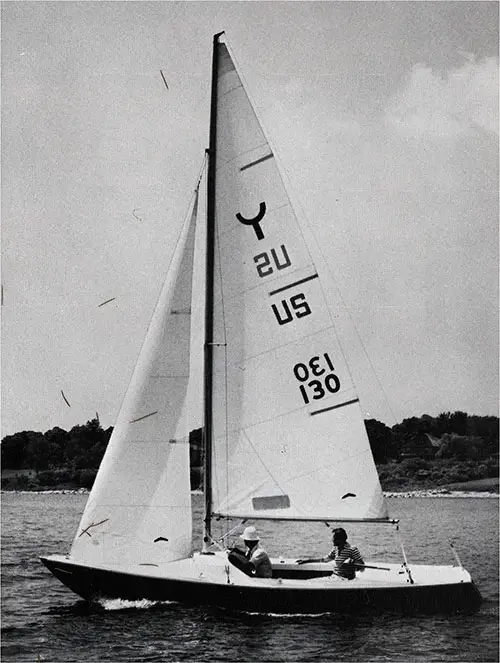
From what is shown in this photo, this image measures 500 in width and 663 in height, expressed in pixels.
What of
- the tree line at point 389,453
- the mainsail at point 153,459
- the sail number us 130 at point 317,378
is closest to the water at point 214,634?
the mainsail at point 153,459

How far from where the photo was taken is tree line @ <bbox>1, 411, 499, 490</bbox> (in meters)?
22.2

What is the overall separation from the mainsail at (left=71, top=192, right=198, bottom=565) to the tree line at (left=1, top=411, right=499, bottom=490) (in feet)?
13.5

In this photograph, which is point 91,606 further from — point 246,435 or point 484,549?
point 484,549

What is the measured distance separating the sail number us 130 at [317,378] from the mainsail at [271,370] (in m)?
0.02

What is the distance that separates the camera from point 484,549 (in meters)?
22.0

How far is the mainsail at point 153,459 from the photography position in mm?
11742

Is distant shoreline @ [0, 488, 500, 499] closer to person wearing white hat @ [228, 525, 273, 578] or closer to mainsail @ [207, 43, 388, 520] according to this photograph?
mainsail @ [207, 43, 388, 520]

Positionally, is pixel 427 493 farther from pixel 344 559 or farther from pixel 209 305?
pixel 209 305

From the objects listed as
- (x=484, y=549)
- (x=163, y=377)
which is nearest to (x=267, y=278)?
(x=163, y=377)

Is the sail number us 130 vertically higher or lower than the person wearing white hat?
higher

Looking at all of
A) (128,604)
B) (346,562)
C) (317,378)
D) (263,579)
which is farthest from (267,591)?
(317,378)

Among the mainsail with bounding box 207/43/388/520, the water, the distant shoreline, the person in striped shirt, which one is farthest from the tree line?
the person in striped shirt

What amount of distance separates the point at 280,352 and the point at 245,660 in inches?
180

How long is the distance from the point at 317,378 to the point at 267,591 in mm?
3290
